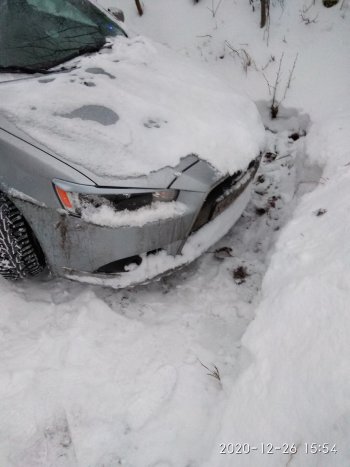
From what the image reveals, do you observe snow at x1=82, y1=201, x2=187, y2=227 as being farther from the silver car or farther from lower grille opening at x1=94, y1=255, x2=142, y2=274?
lower grille opening at x1=94, y1=255, x2=142, y2=274

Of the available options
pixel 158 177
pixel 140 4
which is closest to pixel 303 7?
pixel 140 4

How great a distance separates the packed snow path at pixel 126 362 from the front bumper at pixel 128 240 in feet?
0.99

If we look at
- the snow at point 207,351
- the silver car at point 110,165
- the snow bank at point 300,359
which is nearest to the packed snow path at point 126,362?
the snow at point 207,351

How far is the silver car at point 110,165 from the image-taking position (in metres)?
1.96

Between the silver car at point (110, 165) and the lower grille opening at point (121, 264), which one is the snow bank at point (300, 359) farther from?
the lower grille opening at point (121, 264)

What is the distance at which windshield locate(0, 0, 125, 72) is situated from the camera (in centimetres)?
255

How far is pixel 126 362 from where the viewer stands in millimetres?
2068

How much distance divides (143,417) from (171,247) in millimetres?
855

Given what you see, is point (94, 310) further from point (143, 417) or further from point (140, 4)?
point (140, 4)

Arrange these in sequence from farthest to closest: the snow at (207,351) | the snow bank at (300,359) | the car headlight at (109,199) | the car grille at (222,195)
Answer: the car grille at (222,195), the car headlight at (109,199), the snow at (207,351), the snow bank at (300,359)

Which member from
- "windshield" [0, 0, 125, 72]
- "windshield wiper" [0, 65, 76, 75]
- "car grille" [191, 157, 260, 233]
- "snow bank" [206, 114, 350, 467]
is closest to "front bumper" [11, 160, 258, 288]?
"car grille" [191, 157, 260, 233]

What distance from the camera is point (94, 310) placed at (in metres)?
2.32

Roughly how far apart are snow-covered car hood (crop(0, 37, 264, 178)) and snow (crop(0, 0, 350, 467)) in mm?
660

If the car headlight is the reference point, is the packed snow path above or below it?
below
